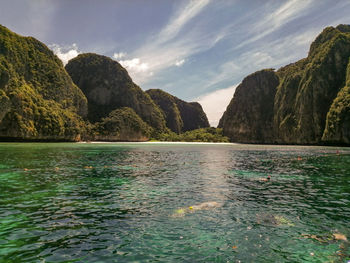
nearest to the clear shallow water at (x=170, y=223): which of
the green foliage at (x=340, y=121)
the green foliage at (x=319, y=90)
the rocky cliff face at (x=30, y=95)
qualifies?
the green foliage at (x=340, y=121)

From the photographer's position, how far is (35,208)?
14227mm

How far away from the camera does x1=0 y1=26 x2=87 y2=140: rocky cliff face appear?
127425 mm

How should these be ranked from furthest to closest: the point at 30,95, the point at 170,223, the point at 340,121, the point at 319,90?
the point at 30,95 → the point at 319,90 → the point at 340,121 → the point at 170,223

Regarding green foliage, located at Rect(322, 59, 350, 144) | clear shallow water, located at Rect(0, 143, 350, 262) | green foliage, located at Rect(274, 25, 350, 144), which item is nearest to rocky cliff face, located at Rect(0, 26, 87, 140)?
clear shallow water, located at Rect(0, 143, 350, 262)

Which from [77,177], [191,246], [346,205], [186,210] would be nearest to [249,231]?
[191,246]

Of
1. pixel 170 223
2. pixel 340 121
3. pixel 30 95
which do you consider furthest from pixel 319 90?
pixel 30 95

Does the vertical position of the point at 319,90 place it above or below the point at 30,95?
above

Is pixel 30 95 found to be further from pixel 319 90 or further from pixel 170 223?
pixel 319 90

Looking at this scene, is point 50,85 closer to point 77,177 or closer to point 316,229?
point 77,177

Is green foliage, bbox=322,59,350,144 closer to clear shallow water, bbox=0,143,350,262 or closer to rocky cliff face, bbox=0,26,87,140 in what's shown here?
clear shallow water, bbox=0,143,350,262

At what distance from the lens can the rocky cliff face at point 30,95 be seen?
418ft

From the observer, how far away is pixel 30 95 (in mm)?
153500

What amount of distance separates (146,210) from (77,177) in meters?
14.3

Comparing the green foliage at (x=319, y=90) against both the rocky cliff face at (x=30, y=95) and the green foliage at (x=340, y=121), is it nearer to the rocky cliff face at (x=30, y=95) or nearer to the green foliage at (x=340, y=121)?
the green foliage at (x=340, y=121)
